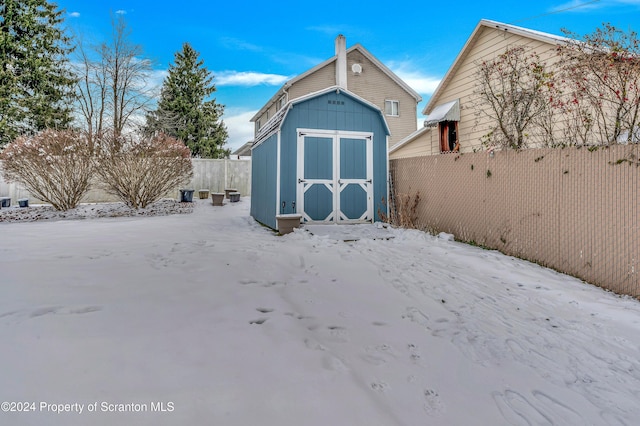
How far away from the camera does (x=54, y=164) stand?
Result: 8.12 metres

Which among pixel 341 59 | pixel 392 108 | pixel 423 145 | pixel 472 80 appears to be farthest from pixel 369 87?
pixel 472 80

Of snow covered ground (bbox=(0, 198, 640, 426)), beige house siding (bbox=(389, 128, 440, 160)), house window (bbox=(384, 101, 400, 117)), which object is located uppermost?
house window (bbox=(384, 101, 400, 117))

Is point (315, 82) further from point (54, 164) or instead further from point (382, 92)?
point (54, 164)

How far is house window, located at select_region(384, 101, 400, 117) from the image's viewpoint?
14992 mm

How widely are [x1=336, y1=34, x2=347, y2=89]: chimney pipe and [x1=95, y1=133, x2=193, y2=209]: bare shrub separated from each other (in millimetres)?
7624

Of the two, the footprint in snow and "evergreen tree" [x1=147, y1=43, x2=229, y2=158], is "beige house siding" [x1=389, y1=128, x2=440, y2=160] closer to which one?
the footprint in snow

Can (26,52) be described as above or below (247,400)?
above

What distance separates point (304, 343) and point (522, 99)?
6703 millimetres

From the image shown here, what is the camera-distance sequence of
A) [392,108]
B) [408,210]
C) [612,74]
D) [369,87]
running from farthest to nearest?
[392,108] < [369,87] < [408,210] < [612,74]

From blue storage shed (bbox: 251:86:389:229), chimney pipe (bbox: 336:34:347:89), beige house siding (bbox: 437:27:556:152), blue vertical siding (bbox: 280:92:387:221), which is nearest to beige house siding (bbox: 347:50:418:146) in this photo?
chimney pipe (bbox: 336:34:347:89)

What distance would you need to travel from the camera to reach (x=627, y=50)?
435cm

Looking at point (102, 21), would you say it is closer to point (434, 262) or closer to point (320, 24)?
point (320, 24)

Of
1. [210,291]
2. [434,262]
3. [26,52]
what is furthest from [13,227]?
[26,52]

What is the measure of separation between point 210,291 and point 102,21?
18314 mm
